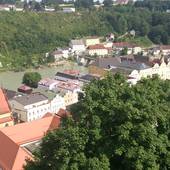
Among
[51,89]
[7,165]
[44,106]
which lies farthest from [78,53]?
[7,165]

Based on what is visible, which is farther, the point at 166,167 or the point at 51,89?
the point at 51,89

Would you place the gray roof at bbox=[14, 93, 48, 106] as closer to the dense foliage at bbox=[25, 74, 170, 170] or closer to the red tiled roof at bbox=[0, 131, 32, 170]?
the red tiled roof at bbox=[0, 131, 32, 170]

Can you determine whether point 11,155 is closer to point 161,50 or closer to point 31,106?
point 31,106

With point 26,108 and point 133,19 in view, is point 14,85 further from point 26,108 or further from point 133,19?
point 133,19

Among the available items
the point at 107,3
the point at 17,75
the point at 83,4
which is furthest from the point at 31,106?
the point at 107,3

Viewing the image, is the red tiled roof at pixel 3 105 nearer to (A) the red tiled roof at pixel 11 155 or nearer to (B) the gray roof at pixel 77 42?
(A) the red tiled roof at pixel 11 155

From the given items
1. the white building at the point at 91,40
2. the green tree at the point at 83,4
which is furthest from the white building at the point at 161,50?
the green tree at the point at 83,4

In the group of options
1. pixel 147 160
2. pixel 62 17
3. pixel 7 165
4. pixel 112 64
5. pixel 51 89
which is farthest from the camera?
pixel 62 17

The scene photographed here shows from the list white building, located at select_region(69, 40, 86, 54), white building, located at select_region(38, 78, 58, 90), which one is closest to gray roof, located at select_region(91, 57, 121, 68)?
white building, located at select_region(38, 78, 58, 90)
